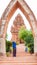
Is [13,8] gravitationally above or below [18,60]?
above

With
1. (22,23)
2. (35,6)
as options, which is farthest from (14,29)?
(35,6)

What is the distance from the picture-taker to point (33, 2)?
826 centimetres

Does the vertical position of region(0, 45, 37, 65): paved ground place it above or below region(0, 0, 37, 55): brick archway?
Result: below

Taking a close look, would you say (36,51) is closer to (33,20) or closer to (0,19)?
(33,20)

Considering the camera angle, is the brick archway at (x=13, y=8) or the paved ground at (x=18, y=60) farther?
the brick archway at (x=13, y=8)

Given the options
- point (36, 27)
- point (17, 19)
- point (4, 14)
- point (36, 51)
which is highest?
point (17, 19)

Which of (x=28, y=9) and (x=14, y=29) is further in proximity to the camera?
(x=14, y=29)

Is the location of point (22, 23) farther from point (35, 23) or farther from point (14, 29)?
point (35, 23)

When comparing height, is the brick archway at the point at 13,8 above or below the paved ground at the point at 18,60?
above

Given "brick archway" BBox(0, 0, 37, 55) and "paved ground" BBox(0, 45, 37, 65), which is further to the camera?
"brick archway" BBox(0, 0, 37, 55)

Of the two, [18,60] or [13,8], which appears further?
[13,8]

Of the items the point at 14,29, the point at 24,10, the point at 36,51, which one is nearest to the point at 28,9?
the point at 24,10

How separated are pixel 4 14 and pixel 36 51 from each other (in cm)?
173

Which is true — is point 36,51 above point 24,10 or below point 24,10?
below
